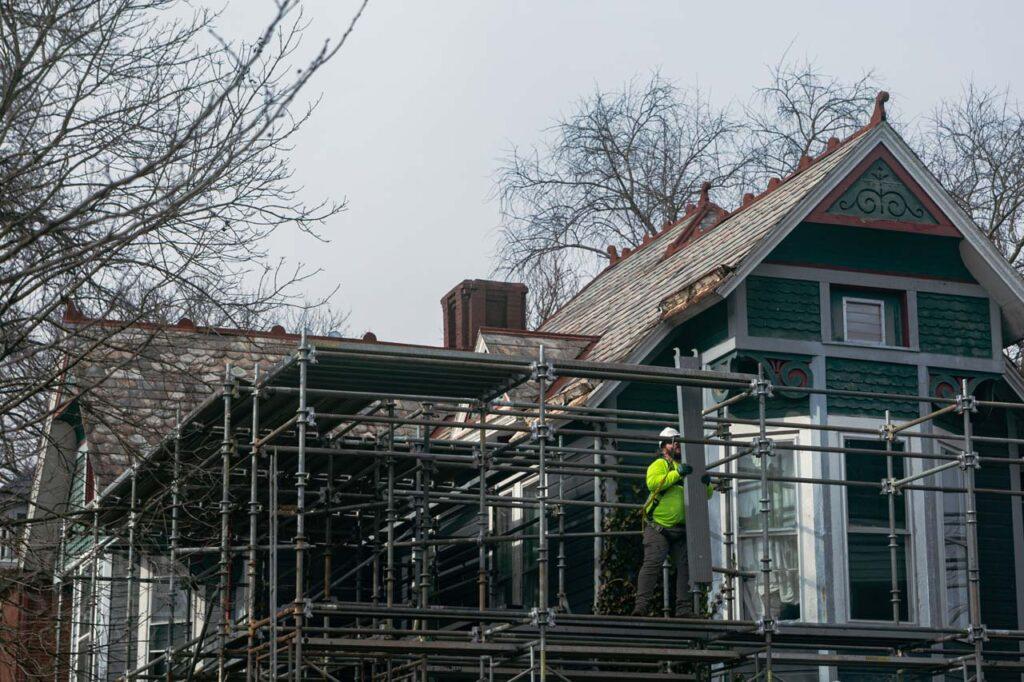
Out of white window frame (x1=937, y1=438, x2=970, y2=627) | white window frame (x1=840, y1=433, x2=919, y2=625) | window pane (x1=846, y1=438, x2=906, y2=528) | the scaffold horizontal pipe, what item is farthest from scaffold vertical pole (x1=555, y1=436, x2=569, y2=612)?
white window frame (x1=937, y1=438, x2=970, y2=627)

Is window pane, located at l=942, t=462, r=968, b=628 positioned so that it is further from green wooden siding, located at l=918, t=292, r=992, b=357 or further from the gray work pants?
the gray work pants

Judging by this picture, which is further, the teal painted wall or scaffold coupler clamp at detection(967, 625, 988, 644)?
the teal painted wall

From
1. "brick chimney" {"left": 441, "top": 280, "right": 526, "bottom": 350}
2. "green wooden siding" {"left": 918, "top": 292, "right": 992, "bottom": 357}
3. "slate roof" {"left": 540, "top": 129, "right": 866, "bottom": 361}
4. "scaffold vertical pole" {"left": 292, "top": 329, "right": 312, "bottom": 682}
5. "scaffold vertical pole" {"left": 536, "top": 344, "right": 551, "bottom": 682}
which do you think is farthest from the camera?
"brick chimney" {"left": 441, "top": 280, "right": 526, "bottom": 350}

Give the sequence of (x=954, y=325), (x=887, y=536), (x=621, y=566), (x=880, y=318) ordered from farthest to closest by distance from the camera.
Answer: (x=954, y=325) → (x=880, y=318) → (x=887, y=536) → (x=621, y=566)

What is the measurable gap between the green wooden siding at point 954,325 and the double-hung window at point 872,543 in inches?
60.6

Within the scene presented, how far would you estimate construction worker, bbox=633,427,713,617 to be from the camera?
1583 cm

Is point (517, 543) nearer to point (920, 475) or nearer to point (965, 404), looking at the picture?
point (920, 475)

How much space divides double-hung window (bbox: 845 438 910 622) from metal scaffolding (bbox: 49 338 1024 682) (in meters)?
0.18

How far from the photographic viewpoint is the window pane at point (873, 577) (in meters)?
18.3

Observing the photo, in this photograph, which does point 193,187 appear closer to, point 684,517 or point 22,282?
point 22,282

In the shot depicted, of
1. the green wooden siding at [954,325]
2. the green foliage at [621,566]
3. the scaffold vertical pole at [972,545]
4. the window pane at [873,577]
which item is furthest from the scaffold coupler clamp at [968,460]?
the green foliage at [621,566]

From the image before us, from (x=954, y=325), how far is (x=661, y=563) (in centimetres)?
556

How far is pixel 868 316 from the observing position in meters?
19.4

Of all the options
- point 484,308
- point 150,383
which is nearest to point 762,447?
point 150,383
